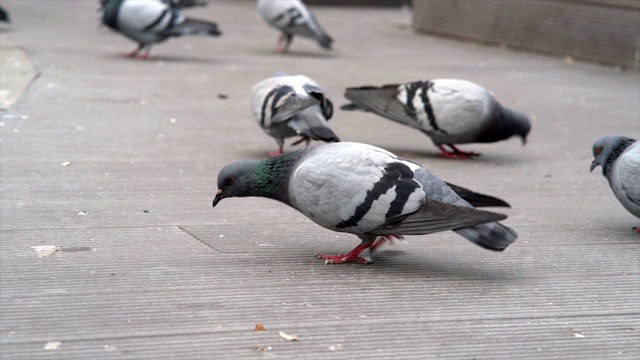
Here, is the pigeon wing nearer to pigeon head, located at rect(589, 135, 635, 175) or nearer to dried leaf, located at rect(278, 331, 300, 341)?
pigeon head, located at rect(589, 135, 635, 175)

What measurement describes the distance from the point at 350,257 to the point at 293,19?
979 centimetres

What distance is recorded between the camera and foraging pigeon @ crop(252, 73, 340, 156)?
22.9ft

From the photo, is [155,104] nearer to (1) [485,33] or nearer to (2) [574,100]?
(2) [574,100]

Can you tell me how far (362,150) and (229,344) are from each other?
55.4 inches

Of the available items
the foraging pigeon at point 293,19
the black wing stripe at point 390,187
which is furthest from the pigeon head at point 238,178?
the foraging pigeon at point 293,19

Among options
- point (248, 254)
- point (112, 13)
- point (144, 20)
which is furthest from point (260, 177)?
point (112, 13)

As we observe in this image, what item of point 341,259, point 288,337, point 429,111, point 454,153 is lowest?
point 454,153

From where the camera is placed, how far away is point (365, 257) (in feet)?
16.7

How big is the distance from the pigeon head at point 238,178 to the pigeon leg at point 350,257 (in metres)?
0.52

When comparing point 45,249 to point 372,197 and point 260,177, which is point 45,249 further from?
point 372,197

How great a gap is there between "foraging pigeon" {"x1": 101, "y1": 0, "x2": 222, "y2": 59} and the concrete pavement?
2356 mm

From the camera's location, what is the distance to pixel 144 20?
42.2 ft

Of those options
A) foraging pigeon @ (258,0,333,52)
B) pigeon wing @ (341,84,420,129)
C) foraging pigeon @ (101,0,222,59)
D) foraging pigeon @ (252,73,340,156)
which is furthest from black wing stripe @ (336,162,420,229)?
foraging pigeon @ (258,0,333,52)

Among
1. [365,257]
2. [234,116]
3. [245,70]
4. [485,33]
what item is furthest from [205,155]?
[485,33]
